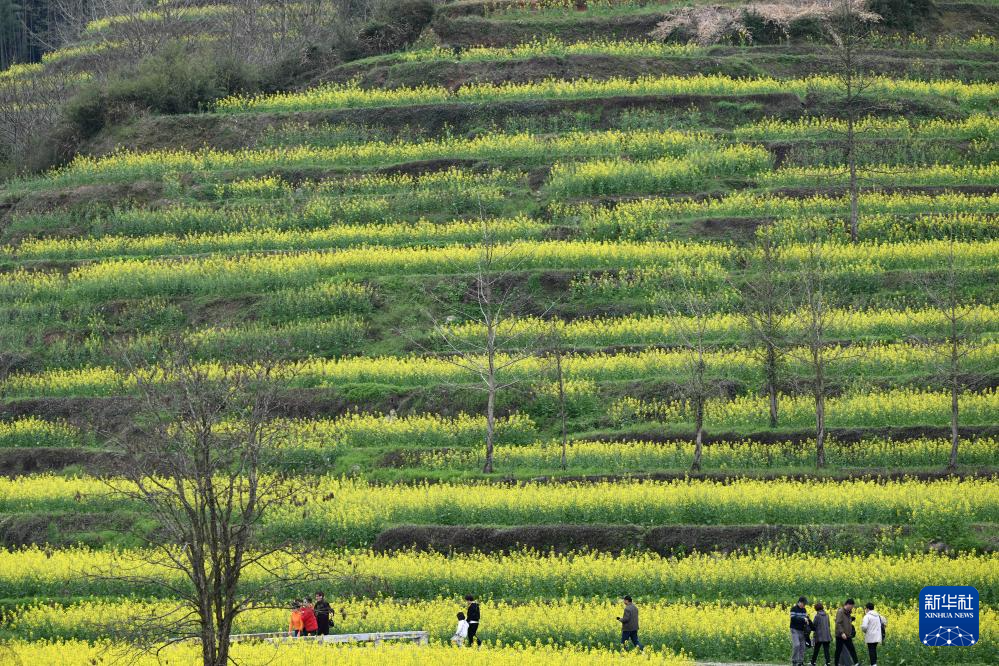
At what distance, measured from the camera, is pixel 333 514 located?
1235 inches

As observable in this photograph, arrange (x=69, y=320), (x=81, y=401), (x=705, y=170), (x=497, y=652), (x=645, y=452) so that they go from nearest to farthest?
(x=497, y=652) < (x=645, y=452) < (x=81, y=401) < (x=69, y=320) < (x=705, y=170)

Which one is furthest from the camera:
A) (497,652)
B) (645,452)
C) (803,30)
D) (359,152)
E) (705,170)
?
(803,30)

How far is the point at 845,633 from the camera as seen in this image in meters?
22.5

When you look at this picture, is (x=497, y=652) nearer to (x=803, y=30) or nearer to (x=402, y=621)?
(x=402, y=621)

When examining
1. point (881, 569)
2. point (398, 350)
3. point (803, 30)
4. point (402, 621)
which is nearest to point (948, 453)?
point (881, 569)

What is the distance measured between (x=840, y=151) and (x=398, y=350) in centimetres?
1776

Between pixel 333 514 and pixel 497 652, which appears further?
pixel 333 514

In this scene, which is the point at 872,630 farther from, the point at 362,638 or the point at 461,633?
the point at 362,638

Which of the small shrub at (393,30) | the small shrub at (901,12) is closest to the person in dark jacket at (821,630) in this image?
the small shrub at (901,12)

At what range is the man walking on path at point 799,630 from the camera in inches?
894

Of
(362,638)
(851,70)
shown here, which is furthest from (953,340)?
(851,70)

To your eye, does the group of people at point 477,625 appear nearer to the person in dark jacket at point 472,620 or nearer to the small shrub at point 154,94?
the person in dark jacket at point 472,620

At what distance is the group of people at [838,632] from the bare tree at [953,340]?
8801 millimetres

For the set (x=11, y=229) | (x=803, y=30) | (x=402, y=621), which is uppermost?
(x=803, y=30)
